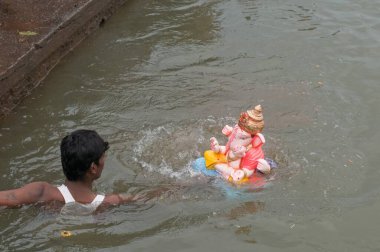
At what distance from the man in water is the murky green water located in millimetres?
380

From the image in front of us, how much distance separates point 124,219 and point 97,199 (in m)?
0.45

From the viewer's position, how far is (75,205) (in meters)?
4.61

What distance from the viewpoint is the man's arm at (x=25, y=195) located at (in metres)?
4.34

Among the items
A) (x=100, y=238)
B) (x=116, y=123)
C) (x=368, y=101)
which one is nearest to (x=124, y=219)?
(x=100, y=238)

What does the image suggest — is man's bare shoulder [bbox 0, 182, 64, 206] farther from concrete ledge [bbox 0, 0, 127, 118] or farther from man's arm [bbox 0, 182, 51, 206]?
concrete ledge [bbox 0, 0, 127, 118]

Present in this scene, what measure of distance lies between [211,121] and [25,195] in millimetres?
2925

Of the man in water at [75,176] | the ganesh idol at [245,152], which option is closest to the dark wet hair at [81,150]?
the man in water at [75,176]

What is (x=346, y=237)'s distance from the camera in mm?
4867

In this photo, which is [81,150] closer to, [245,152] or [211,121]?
[245,152]

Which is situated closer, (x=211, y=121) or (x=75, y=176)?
(x=75, y=176)

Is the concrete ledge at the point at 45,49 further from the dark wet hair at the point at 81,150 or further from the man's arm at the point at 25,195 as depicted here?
the dark wet hair at the point at 81,150

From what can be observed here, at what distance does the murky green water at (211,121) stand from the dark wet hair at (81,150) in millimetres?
706

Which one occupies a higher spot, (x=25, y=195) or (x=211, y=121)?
(x=25, y=195)

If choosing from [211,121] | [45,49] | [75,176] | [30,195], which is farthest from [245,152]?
[45,49]
